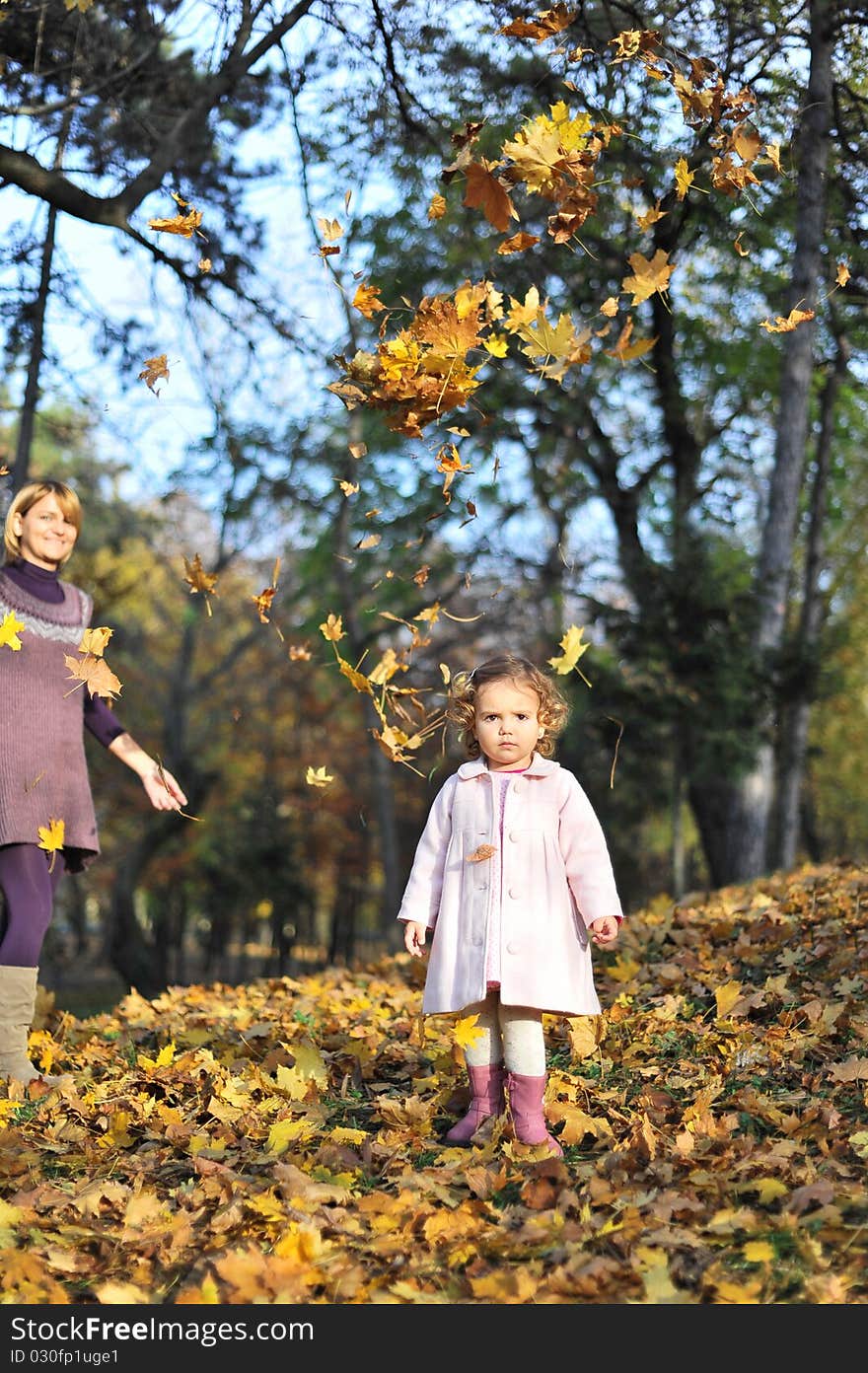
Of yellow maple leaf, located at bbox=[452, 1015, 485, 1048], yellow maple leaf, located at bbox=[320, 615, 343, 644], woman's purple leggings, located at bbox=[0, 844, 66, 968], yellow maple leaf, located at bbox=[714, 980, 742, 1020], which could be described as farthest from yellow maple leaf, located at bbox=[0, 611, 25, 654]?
yellow maple leaf, located at bbox=[714, 980, 742, 1020]

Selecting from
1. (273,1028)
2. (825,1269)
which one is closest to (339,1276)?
(825,1269)

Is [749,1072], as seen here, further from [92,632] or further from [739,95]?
[739,95]

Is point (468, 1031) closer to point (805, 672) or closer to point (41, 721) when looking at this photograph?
point (41, 721)

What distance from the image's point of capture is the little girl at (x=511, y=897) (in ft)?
11.3

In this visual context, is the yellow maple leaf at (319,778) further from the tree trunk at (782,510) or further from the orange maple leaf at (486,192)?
the tree trunk at (782,510)

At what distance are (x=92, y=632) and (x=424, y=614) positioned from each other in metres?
1.21

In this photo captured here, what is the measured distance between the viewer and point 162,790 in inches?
171

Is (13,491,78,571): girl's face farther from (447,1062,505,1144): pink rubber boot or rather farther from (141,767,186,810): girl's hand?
(447,1062,505,1144): pink rubber boot

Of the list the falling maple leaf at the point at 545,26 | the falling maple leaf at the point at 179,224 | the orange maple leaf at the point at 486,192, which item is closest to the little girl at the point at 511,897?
the orange maple leaf at the point at 486,192

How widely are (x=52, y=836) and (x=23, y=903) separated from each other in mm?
267

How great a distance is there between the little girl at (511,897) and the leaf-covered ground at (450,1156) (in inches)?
9.5

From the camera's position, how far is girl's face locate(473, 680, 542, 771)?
3.57 m

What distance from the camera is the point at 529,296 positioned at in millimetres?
4020
